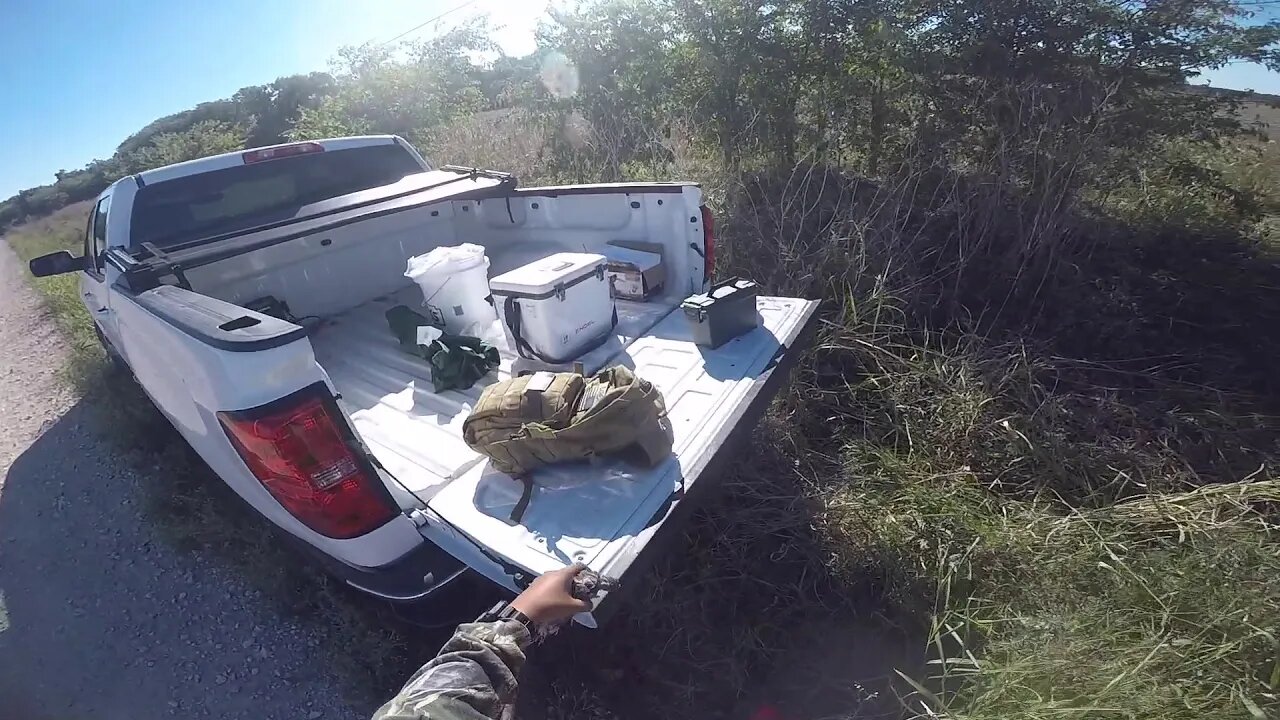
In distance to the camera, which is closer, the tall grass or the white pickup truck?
the white pickup truck

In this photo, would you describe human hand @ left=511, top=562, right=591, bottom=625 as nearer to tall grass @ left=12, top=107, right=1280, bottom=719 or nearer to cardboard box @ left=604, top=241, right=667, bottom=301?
tall grass @ left=12, top=107, right=1280, bottom=719

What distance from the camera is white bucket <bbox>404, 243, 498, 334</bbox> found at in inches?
130

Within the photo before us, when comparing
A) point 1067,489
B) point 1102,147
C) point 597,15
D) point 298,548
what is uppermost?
point 597,15

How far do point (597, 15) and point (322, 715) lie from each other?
289 inches

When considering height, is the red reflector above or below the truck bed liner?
above

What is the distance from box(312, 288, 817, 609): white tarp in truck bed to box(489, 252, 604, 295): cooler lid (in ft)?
1.33

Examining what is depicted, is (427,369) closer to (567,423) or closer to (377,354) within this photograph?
(377,354)

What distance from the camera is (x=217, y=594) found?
2748mm

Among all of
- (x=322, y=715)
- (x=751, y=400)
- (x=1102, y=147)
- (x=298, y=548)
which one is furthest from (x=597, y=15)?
(x=322, y=715)

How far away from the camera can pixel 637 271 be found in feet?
10.9

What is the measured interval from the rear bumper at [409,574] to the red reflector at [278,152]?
106 inches

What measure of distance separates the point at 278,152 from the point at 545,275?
7.01 feet

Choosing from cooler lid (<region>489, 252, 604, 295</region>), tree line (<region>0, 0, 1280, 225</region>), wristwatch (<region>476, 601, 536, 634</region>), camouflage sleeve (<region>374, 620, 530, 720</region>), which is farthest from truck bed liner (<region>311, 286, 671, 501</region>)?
tree line (<region>0, 0, 1280, 225</region>)

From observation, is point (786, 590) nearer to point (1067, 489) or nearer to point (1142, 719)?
point (1142, 719)
